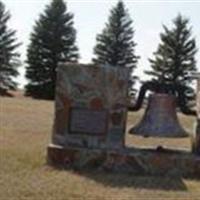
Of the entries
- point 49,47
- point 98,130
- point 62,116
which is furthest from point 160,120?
point 49,47

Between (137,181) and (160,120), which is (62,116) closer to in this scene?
(160,120)

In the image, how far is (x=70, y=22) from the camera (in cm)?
5647

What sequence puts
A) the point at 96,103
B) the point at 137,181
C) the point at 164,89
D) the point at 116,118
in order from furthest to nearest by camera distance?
the point at 164,89
the point at 116,118
the point at 96,103
the point at 137,181

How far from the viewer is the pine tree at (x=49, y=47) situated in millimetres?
53281

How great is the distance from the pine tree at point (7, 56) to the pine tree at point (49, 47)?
2404mm

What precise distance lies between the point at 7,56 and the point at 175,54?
1177cm

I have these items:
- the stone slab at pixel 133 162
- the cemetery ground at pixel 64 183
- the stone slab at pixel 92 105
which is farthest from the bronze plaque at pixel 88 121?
the cemetery ground at pixel 64 183

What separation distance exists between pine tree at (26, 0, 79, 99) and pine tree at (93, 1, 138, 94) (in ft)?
7.53

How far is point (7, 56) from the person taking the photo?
57.8m

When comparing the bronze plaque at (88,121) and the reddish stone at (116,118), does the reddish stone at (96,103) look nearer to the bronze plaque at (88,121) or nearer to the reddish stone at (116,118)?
the bronze plaque at (88,121)

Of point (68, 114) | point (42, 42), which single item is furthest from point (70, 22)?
point (68, 114)

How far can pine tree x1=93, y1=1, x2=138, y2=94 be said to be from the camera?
5656cm

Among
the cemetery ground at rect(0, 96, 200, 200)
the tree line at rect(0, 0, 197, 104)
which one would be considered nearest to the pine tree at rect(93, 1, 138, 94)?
the tree line at rect(0, 0, 197, 104)

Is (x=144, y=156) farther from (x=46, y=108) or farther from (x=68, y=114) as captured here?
(x=46, y=108)
